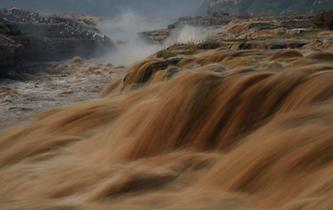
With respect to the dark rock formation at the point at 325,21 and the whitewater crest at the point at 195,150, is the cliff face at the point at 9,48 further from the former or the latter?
the whitewater crest at the point at 195,150

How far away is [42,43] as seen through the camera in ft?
82.8

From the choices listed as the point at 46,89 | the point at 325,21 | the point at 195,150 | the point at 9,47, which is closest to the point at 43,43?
the point at 9,47

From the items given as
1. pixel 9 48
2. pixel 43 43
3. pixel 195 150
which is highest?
pixel 43 43

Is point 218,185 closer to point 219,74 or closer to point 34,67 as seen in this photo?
point 219,74

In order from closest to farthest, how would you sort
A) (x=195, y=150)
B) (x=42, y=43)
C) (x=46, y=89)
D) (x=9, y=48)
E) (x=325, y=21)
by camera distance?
(x=195, y=150) < (x=46, y=89) < (x=325, y=21) < (x=9, y=48) < (x=42, y=43)

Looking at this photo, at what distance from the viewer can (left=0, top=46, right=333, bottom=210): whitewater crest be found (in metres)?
4.09

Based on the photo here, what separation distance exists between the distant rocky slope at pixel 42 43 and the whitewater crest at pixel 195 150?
40.9 ft

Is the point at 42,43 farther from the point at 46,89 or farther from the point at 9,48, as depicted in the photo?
the point at 46,89

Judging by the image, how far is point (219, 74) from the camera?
648cm

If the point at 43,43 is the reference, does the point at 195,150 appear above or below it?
below

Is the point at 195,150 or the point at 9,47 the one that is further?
the point at 9,47

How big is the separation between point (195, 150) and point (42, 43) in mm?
21171

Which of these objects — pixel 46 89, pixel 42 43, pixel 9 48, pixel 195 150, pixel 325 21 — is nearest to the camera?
pixel 195 150

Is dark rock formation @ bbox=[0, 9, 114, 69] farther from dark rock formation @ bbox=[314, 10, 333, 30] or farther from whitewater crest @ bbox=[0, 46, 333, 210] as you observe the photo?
whitewater crest @ bbox=[0, 46, 333, 210]
